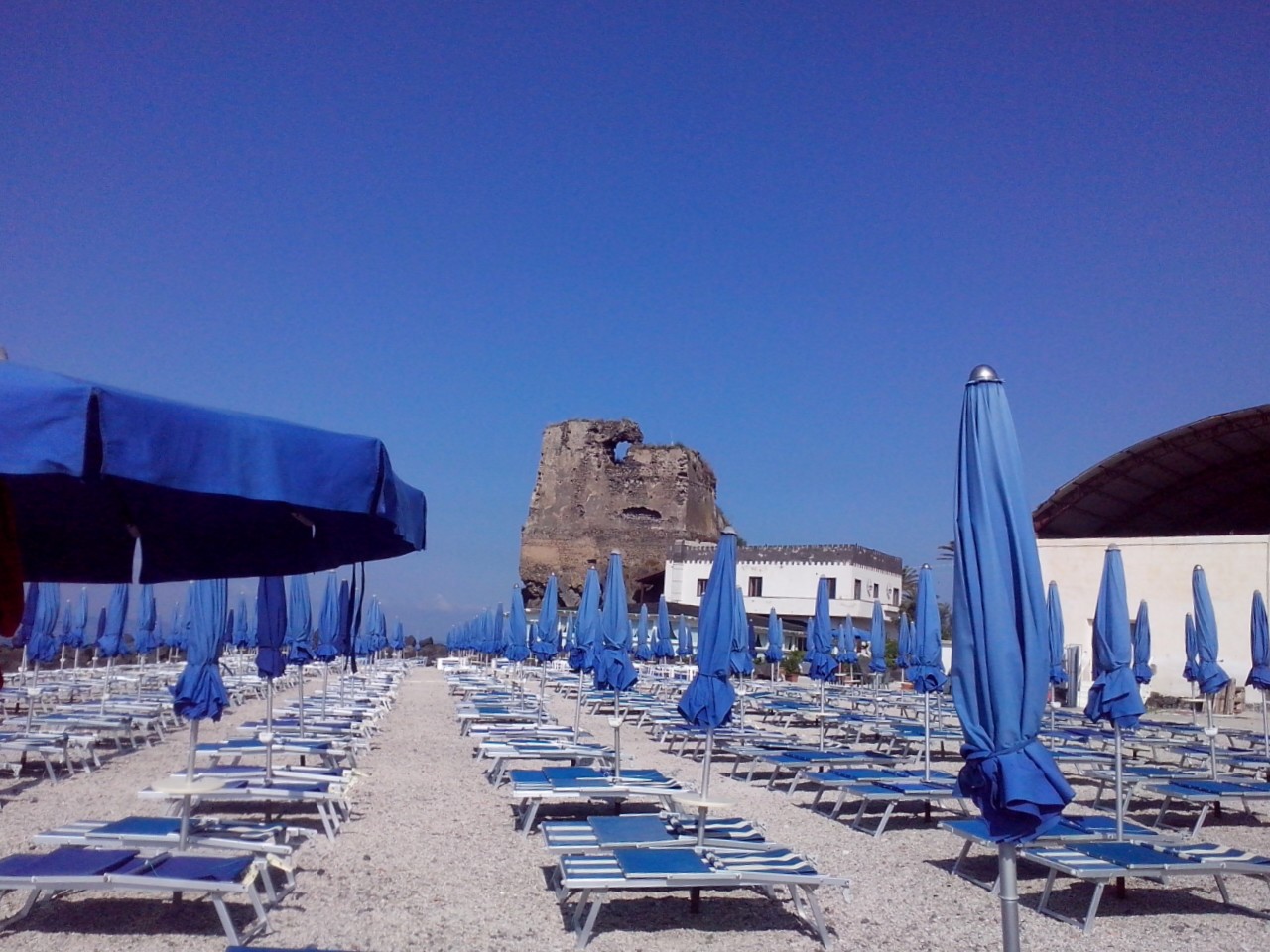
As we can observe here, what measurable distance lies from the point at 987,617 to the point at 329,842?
5.49m

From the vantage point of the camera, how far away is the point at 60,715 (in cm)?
1209

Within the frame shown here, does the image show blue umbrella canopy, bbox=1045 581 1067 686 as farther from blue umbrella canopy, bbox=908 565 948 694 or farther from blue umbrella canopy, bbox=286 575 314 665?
blue umbrella canopy, bbox=286 575 314 665

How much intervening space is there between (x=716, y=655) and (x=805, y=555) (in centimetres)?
3217

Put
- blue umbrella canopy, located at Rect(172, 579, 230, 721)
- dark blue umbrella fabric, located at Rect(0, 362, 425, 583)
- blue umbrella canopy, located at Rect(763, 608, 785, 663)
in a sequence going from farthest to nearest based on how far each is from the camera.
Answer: blue umbrella canopy, located at Rect(763, 608, 785, 663) → blue umbrella canopy, located at Rect(172, 579, 230, 721) → dark blue umbrella fabric, located at Rect(0, 362, 425, 583)

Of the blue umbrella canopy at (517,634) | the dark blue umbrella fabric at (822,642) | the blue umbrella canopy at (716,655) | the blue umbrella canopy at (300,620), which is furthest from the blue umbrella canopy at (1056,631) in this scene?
the blue umbrella canopy at (517,634)

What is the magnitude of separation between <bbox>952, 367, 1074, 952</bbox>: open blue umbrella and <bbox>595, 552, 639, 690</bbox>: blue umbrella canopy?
290 inches

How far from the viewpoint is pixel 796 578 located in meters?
39.0

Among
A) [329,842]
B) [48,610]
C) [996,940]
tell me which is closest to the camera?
[996,940]

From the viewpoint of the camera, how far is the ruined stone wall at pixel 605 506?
156ft

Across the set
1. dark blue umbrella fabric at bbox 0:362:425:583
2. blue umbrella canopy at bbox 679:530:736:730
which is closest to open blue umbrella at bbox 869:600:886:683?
blue umbrella canopy at bbox 679:530:736:730

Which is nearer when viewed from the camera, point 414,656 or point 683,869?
point 683,869

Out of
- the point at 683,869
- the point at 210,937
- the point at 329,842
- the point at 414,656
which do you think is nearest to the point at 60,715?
the point at 329,842

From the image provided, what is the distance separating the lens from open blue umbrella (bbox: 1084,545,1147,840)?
818 centimetres

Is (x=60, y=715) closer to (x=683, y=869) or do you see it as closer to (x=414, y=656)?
(x=683, y=869)
